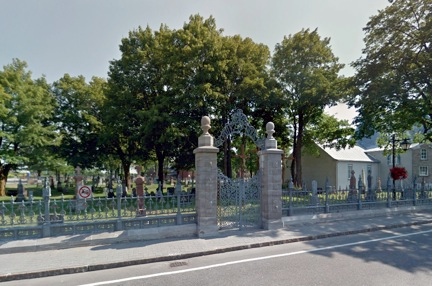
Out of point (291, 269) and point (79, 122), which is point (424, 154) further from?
point (79, 122)

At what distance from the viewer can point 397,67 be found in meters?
16.1

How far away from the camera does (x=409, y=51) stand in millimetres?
15625

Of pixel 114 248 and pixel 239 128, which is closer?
pixel 114 248

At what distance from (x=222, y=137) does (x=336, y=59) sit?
57.2 ft

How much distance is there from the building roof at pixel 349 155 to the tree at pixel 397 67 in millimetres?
14677

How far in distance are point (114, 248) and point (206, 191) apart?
10.2 ft

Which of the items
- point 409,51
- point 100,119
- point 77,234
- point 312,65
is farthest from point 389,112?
point 100,119

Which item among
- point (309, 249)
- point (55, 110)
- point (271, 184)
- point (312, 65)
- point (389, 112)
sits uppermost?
point (312, 65)

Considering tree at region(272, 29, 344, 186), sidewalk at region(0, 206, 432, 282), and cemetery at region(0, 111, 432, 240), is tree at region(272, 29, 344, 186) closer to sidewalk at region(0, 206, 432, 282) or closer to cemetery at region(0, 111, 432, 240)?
cemetery at region(0, 111, 432, 240)

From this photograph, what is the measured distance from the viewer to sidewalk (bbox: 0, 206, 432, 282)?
6.12 m

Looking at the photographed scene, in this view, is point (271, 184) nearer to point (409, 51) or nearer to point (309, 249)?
point (309, 249)

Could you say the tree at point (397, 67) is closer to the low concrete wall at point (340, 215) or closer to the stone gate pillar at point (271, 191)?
the low concrete wall at point (340, 215)

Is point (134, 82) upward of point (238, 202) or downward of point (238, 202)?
upward

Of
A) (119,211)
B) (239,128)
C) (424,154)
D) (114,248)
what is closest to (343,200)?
(239,128)
